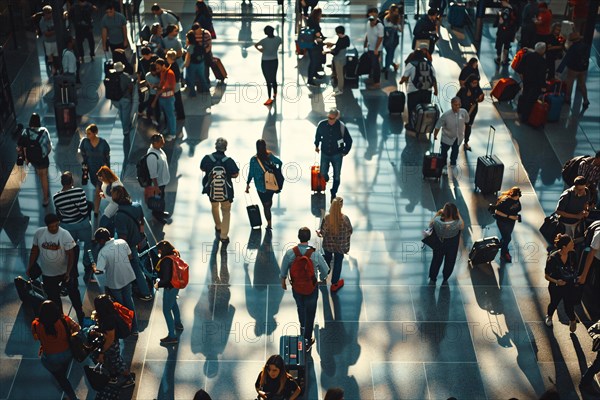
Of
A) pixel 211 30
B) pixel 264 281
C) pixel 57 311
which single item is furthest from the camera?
pixel 211 30

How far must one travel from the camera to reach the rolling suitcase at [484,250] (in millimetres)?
14719

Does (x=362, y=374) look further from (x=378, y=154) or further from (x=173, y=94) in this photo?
(x=173, y=94)

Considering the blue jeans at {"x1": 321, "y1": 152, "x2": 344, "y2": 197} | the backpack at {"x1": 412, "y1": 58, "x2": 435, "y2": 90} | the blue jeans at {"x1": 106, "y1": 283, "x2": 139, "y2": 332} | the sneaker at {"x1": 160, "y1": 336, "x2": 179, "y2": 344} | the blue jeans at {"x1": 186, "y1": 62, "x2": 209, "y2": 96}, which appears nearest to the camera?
the blue jeans at {"x1": 106, "y1": 283, "x2": 139, "y2": 332}

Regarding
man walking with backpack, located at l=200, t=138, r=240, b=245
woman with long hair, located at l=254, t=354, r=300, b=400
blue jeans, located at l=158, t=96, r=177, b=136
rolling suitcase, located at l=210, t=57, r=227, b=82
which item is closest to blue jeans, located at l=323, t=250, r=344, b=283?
man walking with backpack, located at l=200, t=138, r=240, b=245

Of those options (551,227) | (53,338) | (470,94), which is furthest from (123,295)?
(470,94)

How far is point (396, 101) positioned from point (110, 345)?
977 centimetres

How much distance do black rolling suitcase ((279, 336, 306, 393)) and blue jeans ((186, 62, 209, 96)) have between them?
9644 mm

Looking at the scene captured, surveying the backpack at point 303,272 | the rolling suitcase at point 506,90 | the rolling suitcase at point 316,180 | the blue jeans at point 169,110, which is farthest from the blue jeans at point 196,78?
the backpack at point 303,272

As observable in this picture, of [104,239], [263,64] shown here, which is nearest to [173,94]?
[263,64]

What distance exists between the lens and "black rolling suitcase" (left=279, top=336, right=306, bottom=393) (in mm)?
11914

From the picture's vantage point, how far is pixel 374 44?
21078 millimetres

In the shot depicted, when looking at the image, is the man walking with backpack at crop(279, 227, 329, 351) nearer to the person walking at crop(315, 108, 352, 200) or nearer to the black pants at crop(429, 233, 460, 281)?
the black pants at crop(429, 233, 460, 281)

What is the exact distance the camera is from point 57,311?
36.6ft

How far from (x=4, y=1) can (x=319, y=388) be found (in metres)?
15.7
